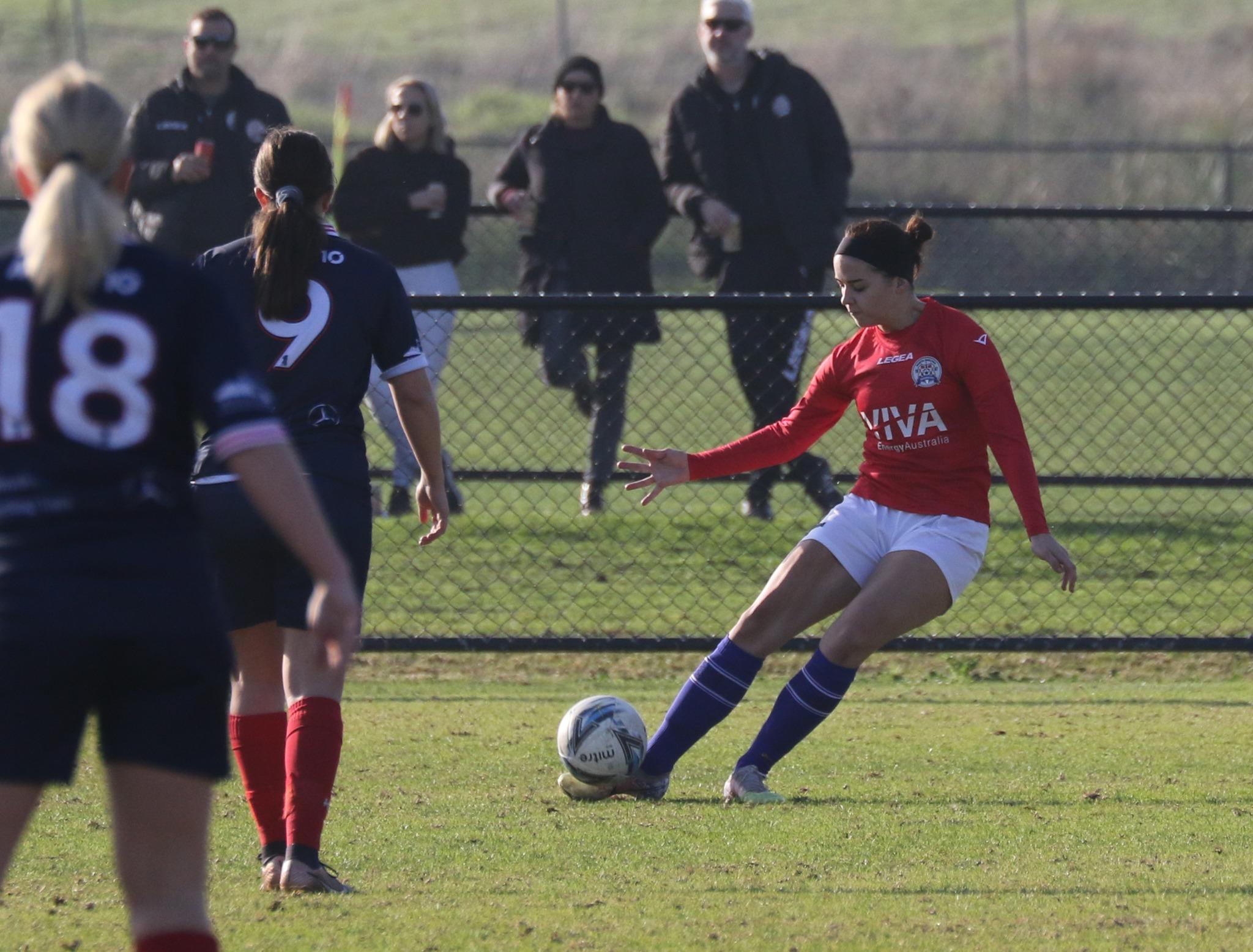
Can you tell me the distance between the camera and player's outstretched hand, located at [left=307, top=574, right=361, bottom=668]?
2.58 m

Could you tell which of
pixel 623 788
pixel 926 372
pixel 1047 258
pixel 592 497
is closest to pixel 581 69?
pixel 592 497

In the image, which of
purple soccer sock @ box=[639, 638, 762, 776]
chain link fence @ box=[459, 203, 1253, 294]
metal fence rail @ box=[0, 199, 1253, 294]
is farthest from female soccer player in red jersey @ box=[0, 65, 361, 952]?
chain link fence @ box=[459, 203, 1253, 294]

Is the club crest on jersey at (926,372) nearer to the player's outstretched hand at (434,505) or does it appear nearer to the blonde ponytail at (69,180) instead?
the player's outstretched hand at (434,505)

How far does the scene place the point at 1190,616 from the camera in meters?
8.16

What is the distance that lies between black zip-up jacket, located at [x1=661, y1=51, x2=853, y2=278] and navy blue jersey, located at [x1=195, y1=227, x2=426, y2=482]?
502 cm

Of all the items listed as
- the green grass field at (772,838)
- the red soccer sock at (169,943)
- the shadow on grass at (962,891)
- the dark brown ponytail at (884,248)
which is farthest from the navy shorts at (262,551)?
the dark brown ponytail at (884,248)

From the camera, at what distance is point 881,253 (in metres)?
5.29

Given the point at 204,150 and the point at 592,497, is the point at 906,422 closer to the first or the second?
the point at 592,497

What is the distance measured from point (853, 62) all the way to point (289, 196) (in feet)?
101

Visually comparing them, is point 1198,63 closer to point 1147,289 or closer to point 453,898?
point 1147,289

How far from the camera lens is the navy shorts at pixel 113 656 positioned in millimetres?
2494

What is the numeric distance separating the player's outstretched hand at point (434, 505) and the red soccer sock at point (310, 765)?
551mm

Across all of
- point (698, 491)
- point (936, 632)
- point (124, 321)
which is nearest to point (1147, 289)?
point (698, 491)

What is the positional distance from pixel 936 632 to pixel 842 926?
14.1 feet
